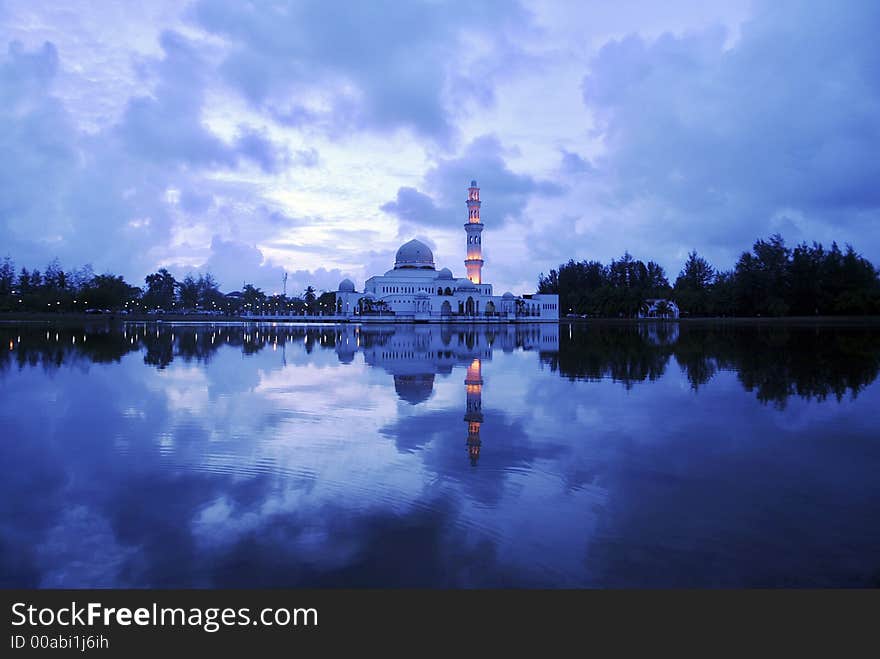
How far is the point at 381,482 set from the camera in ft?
21.2

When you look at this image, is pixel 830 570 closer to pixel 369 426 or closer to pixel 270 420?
pixel 369 426

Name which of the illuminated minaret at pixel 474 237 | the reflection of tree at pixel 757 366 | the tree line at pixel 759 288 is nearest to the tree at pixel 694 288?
the tree line at pixel 759 288

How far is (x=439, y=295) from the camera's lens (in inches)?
3196

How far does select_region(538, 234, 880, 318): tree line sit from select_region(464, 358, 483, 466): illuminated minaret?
64371mm

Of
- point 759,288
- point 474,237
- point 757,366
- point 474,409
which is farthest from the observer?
point 474,237

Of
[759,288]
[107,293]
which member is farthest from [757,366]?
[107,293]

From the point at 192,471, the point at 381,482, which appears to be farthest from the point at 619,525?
the point at 192,471

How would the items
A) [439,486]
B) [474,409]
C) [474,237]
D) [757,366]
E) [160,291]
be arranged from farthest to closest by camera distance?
[160,291]
[474,237]
[757,366]
[474,409]
[439,486]

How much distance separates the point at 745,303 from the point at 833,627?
7908 cm

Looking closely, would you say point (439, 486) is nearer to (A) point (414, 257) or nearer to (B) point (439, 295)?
(B) point (439, 295)

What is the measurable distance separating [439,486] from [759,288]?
250 feet

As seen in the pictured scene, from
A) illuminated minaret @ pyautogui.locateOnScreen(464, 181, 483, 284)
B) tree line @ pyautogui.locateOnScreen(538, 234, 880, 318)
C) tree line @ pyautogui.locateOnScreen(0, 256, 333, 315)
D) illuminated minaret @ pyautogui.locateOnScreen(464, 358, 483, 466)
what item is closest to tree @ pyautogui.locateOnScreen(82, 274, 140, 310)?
tree line @ pyautogui.locateOnScreen(0, 256, 333, 315)

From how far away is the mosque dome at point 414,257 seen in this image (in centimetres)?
8706

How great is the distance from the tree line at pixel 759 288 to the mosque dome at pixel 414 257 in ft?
78.4
